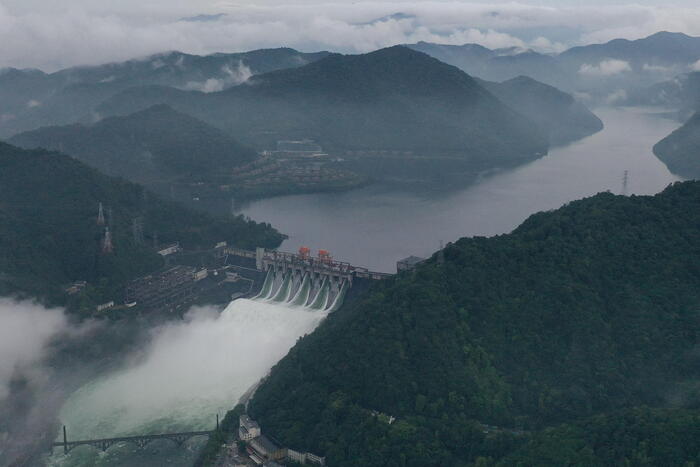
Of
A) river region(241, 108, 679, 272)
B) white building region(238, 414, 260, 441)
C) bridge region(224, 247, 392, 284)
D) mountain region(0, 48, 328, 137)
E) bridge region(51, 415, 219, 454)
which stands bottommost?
bridge region(51, 415, 219, 454)

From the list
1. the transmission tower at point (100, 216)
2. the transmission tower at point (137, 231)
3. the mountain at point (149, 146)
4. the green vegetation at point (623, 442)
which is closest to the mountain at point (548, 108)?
the mountain at point (149, 146)

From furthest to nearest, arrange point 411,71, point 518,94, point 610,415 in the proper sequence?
point 518,94 < point 411,71 < point 610,415

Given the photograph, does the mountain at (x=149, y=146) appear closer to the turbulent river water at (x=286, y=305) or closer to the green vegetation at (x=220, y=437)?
the turbulent river water at (x=286, y=305)

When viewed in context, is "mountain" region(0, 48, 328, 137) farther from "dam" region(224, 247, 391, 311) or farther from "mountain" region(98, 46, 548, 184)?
"dam" region(224, 247, 391, 311)

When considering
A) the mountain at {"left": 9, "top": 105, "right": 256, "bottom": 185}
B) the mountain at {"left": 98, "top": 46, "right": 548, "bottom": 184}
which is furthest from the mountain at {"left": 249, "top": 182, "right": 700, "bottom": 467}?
the mountain at {"left": 98, "top": 46, "right": 548, "bottom": 184}

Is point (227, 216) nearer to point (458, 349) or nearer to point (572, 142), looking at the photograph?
point (458, 349)

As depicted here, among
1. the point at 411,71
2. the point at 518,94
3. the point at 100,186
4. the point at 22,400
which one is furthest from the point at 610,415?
the point at 518,94
